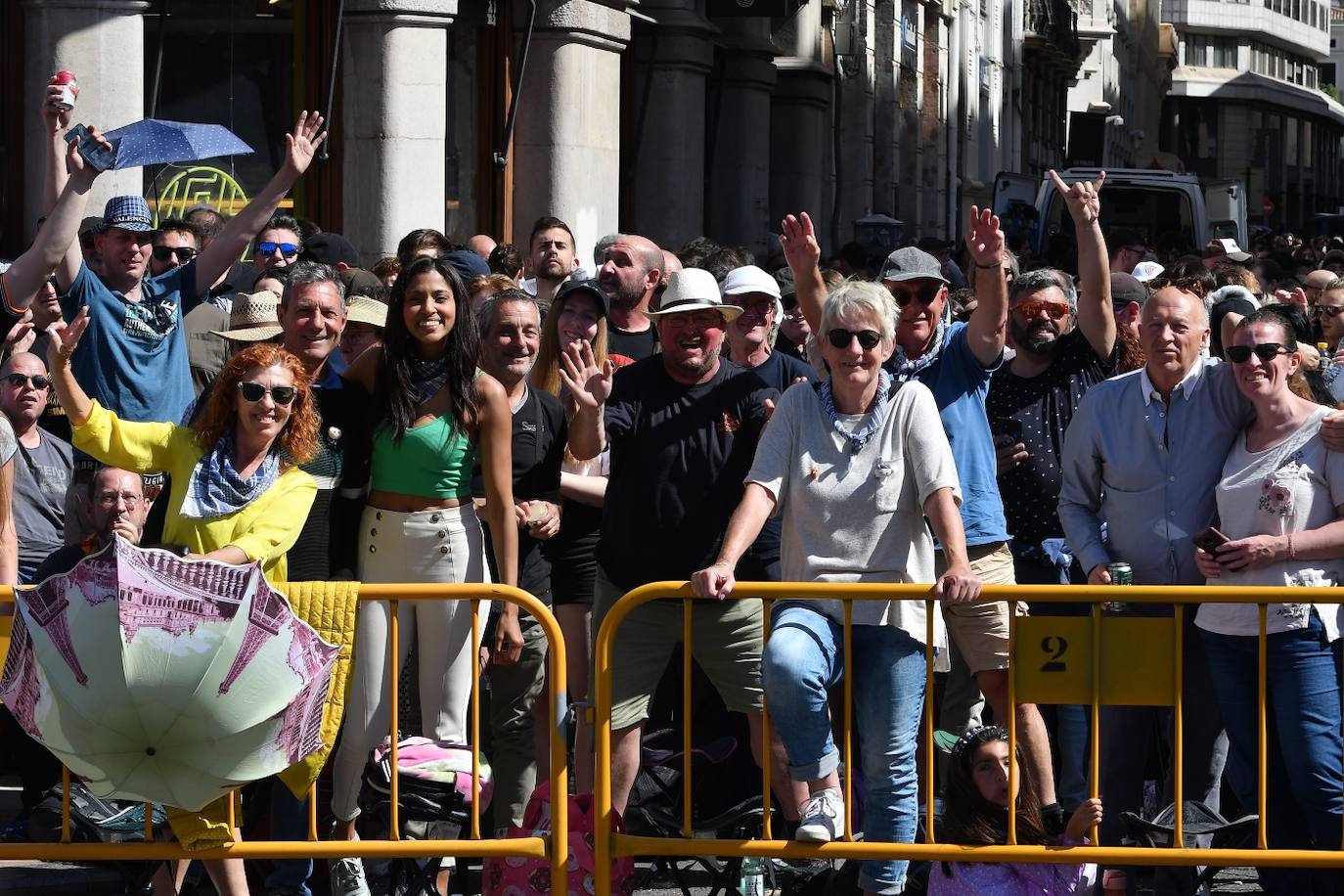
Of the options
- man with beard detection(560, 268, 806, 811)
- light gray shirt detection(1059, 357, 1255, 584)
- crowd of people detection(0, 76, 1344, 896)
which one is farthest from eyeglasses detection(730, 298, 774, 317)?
light gray shirt detection(1059, 357, 1255, 584)

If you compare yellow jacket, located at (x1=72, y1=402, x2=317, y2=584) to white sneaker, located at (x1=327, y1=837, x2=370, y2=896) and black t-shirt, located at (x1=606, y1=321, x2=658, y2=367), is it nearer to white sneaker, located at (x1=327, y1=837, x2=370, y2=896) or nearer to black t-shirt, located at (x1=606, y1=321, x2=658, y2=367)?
white sneaker, located at (x1=327, y1=837, x2=370, y2=896)

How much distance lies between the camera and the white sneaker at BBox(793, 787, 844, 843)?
623 cm

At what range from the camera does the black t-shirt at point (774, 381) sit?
290 inches

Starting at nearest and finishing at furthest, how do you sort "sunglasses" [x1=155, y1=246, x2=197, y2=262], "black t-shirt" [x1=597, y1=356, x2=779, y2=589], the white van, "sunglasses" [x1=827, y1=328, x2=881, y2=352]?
"sunglasses" [x1=827, y1=328, x2=881, y2=352]
"black t-shirt" [x1=597, y1=356, x2=779, y2=589]
"sunglasses" [x1=155, y1=246, x2=197, y2=262]
the white van

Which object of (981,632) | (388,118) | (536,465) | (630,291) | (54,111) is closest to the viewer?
(981,632)

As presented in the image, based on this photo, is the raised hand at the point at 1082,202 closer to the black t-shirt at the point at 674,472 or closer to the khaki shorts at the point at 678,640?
the black t-shirt at the point at 674,472

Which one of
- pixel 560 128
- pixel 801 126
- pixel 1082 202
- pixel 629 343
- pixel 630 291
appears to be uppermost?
pixel 801 126

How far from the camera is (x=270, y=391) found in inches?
258

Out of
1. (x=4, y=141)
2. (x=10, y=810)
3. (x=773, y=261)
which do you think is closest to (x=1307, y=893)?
(x=10, y=810)

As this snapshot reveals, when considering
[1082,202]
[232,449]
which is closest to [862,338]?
[1082,202]

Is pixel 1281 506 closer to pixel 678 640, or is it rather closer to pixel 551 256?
pixel 678 640

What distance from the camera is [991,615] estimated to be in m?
6.81

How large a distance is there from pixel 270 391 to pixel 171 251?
353cm

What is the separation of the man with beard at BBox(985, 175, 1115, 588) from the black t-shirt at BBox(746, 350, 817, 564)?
717mm
